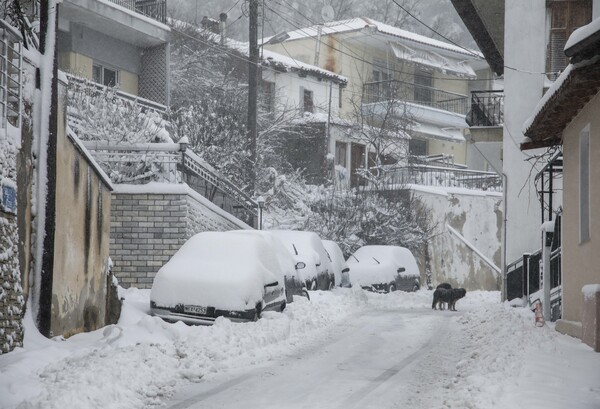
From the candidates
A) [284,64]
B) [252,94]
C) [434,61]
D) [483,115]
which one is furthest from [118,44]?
[434,61]

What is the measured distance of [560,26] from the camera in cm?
2236

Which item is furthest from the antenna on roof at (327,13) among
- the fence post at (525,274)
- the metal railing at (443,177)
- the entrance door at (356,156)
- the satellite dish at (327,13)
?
the fence post at (525,274)

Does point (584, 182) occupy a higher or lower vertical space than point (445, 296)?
higher

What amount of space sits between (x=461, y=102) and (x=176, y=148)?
36.1m

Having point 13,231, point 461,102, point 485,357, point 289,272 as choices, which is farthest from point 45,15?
point 461,102

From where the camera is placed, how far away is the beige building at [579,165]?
10789 millimetres

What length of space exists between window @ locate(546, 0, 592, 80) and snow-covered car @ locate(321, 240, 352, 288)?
786 cm

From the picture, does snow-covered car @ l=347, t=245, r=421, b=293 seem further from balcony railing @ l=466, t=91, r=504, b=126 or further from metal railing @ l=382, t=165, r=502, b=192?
metal railing @ l=382, t=165, r=502, b=192

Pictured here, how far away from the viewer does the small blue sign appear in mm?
10398

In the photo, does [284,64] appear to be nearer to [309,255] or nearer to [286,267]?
[309,255]

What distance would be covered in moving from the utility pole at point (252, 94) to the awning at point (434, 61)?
23.6 metres

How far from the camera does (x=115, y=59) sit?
30.4m

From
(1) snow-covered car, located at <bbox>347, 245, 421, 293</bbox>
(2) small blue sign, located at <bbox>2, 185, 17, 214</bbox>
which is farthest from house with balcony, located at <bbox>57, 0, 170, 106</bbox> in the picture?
(2) small blue sign, located at <bbox>2, 185, 17, 214</bbox>

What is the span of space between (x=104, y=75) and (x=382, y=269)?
1152cm
